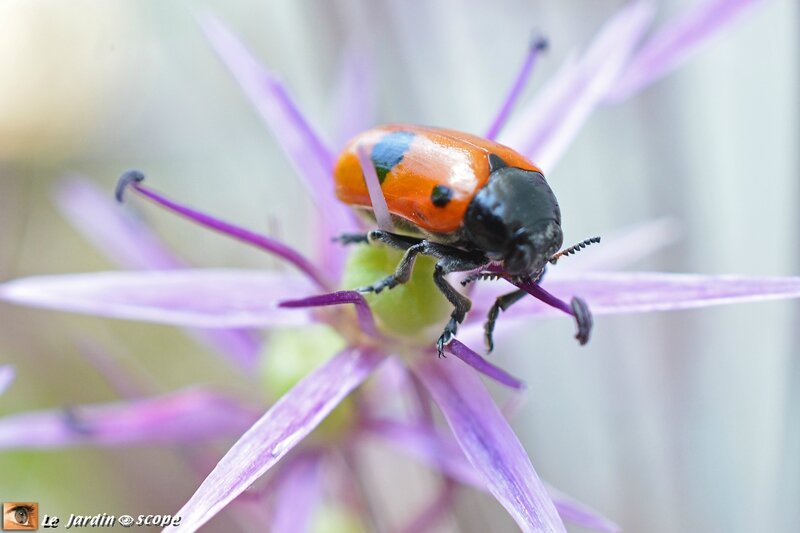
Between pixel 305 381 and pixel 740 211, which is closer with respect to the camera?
pixel 305 381

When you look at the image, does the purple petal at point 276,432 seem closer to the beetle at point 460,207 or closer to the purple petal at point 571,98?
the beetle at point 460,207

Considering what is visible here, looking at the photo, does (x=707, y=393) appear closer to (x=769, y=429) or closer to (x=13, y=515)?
(x=769, y=429)

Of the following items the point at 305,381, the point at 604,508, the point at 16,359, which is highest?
the point at 305,381

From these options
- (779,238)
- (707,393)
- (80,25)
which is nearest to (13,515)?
(707,393)

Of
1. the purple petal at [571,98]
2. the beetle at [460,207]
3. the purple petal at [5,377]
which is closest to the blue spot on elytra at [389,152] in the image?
the beetle at [460,207]

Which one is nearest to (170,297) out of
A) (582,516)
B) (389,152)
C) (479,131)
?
(389,152)

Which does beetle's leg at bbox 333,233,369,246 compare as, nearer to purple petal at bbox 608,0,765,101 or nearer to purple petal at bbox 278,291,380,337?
purple petal at bbox 278,291,380,337
